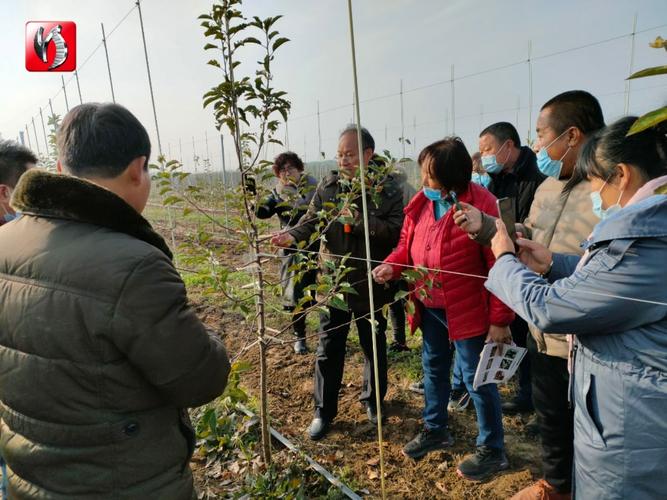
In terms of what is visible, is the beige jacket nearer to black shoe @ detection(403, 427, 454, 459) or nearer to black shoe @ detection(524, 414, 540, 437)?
black shoe @ detection(403, 427, 454, 459)

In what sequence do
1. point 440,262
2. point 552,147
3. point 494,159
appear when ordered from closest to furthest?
1. point 552,147
2. point 440,262
3. point 494,159

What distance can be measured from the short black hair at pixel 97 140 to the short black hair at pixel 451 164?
58.6 inches

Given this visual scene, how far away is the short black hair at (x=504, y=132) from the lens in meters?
3.21

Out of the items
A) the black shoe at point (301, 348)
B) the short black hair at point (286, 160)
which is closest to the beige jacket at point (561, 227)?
the black shoe at point (301, 348)

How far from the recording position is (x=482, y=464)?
2303 mm

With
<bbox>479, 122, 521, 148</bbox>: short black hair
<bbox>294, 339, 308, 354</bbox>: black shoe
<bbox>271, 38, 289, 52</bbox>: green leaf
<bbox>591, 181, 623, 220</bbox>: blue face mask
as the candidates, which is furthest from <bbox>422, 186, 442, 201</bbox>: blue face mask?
<bbox>294, 339, 308, 354</bbox>: black shoe

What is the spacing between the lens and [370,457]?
2520mm

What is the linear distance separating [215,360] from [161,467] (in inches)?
12.7

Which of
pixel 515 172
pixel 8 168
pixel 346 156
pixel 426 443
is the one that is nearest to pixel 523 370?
pixel 426 443

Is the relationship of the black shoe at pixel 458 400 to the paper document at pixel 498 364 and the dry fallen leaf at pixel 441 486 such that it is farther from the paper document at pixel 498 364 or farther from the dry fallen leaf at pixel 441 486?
the paper document at pixel 498 364

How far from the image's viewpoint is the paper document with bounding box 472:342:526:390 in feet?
6.81

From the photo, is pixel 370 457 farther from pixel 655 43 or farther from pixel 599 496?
pixel 655 43

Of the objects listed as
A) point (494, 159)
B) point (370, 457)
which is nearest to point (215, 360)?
point (370, 457)

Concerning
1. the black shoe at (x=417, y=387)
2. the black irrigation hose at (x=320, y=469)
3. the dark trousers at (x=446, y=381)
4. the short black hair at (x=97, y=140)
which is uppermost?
the short black hair at (x=97, y=140)
